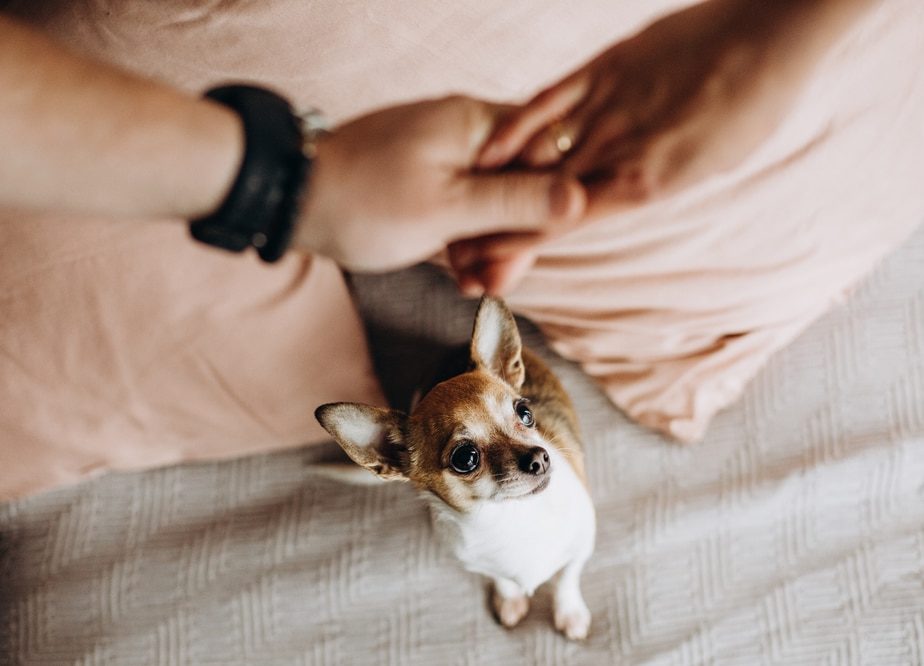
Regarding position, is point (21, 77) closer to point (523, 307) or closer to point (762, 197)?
point (523, 307)

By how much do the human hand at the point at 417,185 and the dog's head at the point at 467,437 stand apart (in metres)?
0.27

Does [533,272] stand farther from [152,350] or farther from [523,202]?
[152,350]

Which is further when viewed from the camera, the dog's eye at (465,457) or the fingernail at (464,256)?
the dog's eye at (465,457)

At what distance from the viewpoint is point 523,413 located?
105cm

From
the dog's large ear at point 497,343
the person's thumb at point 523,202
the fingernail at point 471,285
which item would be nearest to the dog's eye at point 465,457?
the dog's large ear at point 497,343

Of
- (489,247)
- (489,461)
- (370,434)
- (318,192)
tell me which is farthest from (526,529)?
(318,192)

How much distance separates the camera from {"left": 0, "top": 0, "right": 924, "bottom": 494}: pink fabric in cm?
96

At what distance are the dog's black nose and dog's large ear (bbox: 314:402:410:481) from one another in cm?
19

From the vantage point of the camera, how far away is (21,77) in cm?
63

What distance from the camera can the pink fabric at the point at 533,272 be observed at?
96 centimetres

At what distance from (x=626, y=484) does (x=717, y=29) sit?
2.90 feet

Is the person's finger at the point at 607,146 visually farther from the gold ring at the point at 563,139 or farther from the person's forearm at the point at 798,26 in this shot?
the person's forearm at the point at 798,26

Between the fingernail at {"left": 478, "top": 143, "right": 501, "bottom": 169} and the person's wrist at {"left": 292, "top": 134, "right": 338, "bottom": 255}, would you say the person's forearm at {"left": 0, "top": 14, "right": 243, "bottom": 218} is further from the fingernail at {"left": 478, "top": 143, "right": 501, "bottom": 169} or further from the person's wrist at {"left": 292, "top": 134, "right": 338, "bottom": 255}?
the fingernail at {"left": 478, "top": 143, "right": 501, "bottom": 169}

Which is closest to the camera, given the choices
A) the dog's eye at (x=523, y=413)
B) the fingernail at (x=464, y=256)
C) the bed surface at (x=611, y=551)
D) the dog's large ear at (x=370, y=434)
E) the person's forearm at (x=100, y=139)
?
the person's forearm at (x=100, y=139)
